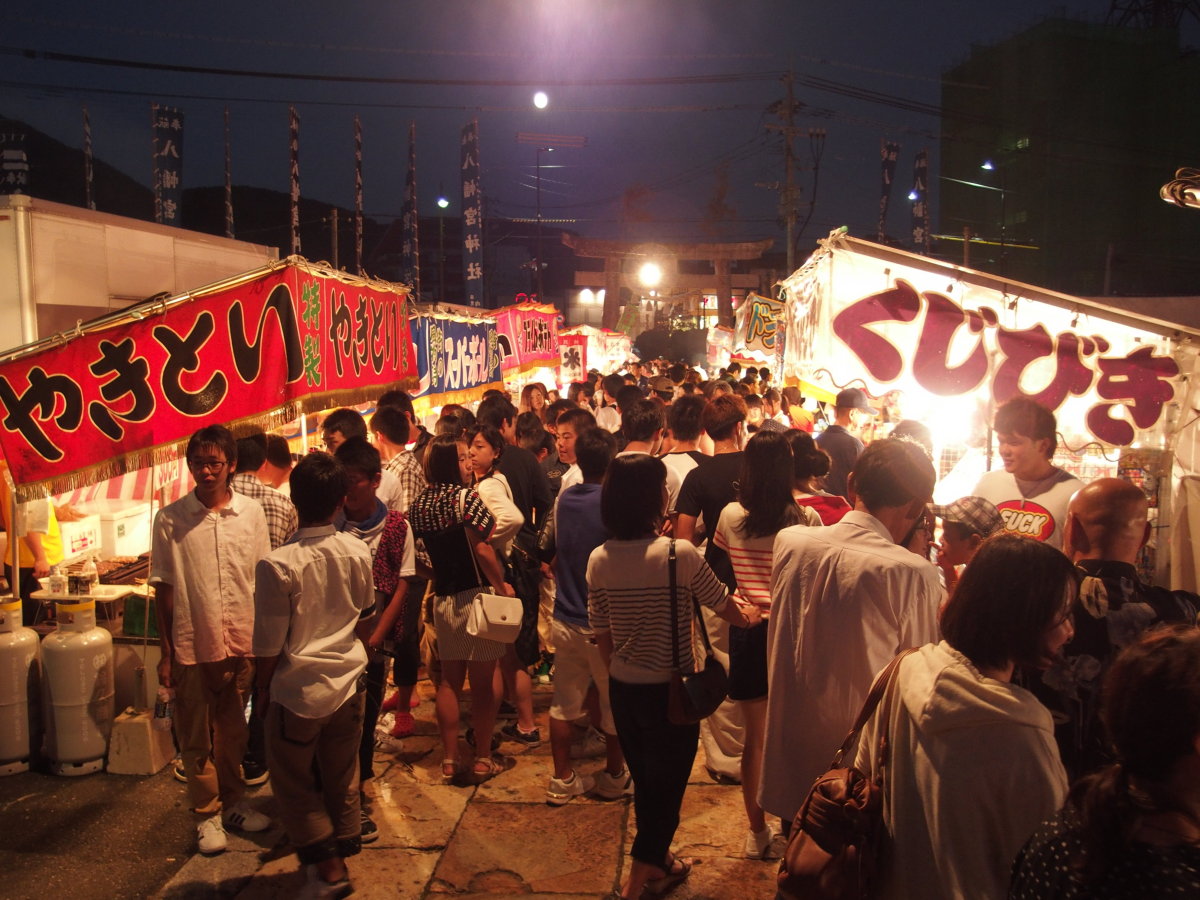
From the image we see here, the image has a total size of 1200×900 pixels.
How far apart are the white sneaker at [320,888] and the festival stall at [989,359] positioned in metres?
3.93

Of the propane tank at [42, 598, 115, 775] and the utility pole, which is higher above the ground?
the utility pole

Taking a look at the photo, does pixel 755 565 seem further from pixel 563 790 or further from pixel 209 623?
pixel 209 623

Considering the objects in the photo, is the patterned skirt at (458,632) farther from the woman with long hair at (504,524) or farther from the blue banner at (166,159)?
the blue banner at (166,159)

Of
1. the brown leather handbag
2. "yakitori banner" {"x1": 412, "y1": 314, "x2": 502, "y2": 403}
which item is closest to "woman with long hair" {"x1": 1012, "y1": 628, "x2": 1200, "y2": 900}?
the brown leather handbag

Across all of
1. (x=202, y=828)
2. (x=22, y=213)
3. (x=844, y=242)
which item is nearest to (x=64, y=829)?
(x=202, y=828)

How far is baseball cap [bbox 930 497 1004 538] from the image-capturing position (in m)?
3.81

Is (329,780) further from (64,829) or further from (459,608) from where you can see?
(64,829)

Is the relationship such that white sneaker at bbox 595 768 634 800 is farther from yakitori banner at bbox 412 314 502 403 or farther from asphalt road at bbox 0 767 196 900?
yakitori banner at bbox 412 314 502 403

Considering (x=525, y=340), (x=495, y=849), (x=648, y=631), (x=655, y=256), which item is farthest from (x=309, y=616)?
(x=655, y=256)

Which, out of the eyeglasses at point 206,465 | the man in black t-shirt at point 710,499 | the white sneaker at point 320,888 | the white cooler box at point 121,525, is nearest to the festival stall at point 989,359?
the man in black t-shirt at point 710,499

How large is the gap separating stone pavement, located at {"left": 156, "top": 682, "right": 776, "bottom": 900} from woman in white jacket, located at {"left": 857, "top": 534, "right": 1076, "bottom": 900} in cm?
215

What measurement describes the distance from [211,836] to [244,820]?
20cm

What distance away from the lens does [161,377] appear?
4.85 meters

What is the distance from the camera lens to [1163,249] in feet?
135
